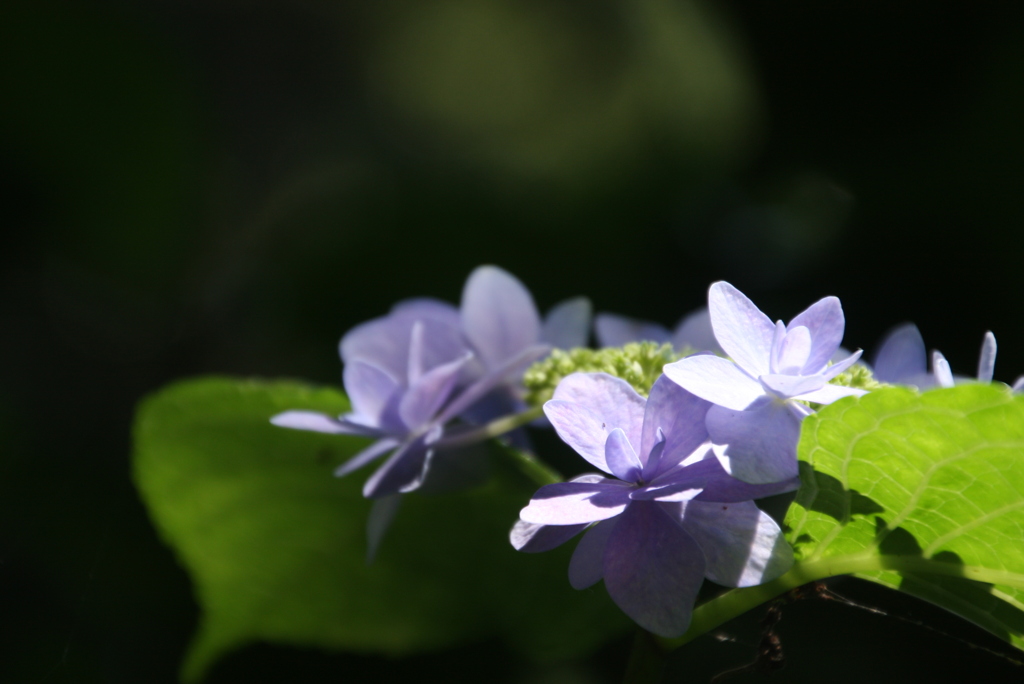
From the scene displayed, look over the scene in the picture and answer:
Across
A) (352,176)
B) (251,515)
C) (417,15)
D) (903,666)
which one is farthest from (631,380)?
(417,15)

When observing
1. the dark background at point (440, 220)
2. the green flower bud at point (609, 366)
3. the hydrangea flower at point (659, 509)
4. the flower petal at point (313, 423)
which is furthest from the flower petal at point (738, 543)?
the dark background at point (440, 220)

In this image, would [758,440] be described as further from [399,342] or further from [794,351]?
[399,342]

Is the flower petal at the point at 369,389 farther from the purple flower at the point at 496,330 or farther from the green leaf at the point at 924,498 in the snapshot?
the green leaf at the point at 924,498

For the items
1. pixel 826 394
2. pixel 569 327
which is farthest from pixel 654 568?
pixel 569 327

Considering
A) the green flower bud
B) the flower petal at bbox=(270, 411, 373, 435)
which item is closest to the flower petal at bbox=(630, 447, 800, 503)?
the green flower bud

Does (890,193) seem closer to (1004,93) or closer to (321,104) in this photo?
(1004,93)

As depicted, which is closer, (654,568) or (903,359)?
(654,568)

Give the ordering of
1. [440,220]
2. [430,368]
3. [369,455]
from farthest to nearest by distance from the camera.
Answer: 1. [440,220]
2. [430,368]
3. [369,455]
